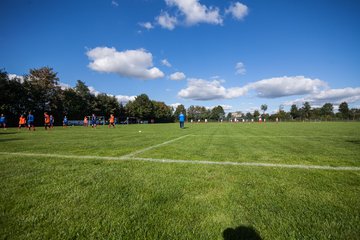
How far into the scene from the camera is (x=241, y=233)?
2.21 meters

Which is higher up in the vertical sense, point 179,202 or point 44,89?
point 44,89

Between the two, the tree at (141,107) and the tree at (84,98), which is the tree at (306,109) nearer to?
the tree at (141,107)

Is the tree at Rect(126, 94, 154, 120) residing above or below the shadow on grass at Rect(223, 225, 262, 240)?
above

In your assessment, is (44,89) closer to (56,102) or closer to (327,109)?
(56,102)

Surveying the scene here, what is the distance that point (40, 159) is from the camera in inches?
230

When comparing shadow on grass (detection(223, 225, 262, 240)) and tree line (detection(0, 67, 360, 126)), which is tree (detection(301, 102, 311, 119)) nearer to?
tree line (detection(0, 67, 360, 126))

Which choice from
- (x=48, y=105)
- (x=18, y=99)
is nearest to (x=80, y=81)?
(x=48, y=105)

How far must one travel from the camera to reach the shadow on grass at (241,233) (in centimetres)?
214

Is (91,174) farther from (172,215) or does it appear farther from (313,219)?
(313,219)

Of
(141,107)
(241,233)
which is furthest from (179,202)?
(141,107)

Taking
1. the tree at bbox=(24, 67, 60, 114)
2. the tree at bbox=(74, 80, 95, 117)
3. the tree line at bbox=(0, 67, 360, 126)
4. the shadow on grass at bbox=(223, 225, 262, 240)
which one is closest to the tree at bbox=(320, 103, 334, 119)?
the tree line at bbox=(0, 67, 360, 126)

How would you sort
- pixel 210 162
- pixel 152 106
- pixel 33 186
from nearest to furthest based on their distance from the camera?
pixel 33 186 → pixel 210 162 → pixel 152 106

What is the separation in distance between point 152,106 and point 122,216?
3869 inches

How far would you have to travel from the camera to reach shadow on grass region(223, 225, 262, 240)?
84.4 inches
